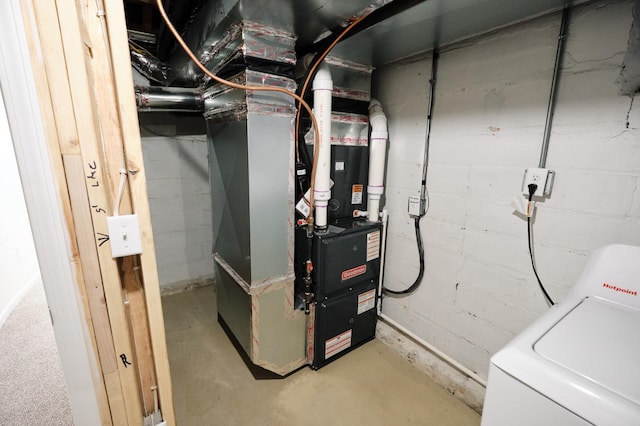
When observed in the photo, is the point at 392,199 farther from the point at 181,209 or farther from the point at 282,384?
the point at 181,209

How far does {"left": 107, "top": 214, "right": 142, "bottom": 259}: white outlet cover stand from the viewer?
751mm

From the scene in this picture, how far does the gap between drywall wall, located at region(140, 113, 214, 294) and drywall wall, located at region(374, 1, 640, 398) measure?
191cm

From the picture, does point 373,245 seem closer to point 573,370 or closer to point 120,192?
point 573,370

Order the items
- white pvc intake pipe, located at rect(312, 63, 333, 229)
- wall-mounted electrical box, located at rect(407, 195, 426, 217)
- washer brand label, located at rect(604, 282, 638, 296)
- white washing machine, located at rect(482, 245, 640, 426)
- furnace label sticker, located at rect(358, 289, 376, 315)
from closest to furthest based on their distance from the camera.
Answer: white washing machine, located at rect(482, 245, 640, 426) < washer brand label, located at rect(604, 282, 638, 296) < white pvc intake pipe, located at rect(312, 63, 333, 229) < wall-mounted electrical box, located at rect(407, 195, 426, 217) < furnace label sticker, located at rect(358, 289, 376, 315)

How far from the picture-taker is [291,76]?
1.51 meters

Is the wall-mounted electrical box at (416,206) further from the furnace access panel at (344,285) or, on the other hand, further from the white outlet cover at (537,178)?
the white outlet cover at (537,178)

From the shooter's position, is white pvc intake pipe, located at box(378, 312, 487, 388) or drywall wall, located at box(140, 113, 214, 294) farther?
drywall wall, located at box(140, 113, 214, 294)

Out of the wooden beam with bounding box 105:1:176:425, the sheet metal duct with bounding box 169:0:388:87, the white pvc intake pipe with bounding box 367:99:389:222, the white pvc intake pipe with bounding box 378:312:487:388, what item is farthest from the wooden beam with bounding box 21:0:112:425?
the white pvc intake pipe with bounding box 378:312:487:388

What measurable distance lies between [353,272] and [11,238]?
3.22m

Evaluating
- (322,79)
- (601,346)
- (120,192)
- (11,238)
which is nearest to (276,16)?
(322,79)

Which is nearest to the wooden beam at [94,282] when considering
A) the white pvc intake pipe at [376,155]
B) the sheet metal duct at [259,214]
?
the sheet metal duct at [259,214]

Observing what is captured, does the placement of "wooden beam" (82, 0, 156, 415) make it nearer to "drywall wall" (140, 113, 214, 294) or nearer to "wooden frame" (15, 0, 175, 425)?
"wooden frame" (15, 0, 175, 425)

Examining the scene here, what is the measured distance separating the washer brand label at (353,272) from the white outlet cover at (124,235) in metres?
1.26

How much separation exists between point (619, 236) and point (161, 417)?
6.21ft
